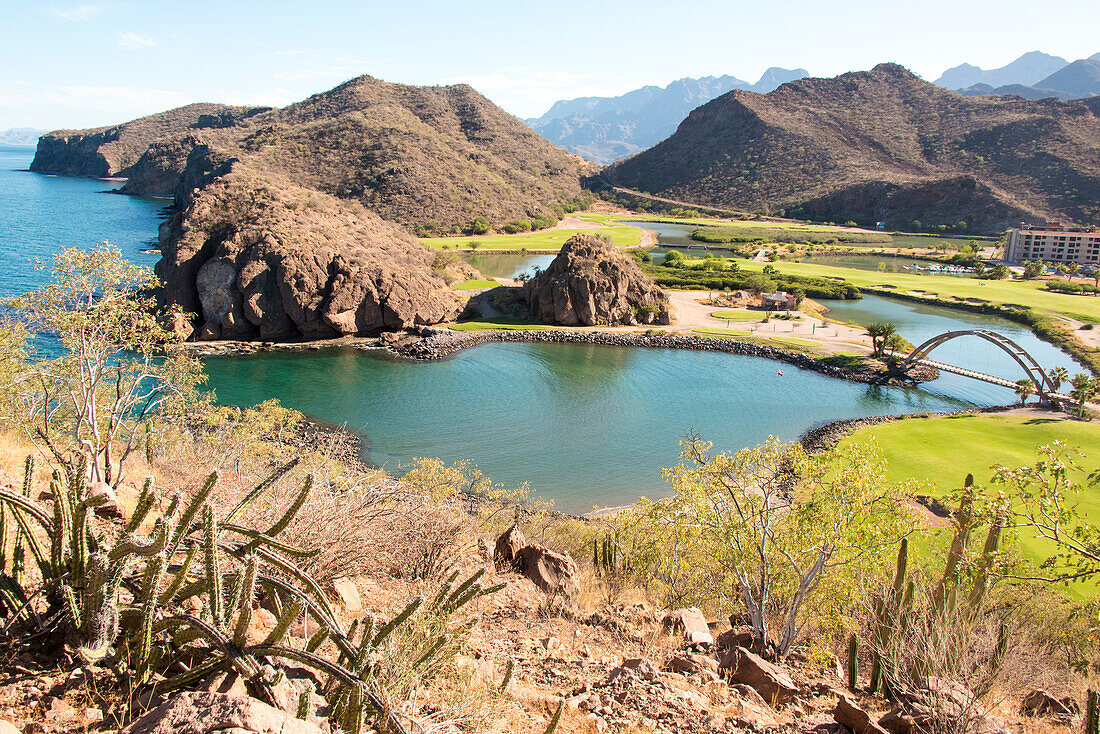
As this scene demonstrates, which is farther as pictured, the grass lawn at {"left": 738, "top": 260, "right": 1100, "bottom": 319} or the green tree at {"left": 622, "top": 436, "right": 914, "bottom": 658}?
the grass lawn at {"left": 738, "top": 260, "right": 1100, "bottom": 319}

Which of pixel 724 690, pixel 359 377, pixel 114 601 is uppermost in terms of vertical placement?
pixel 114 601

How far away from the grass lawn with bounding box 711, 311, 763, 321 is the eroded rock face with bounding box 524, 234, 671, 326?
16.8 ft

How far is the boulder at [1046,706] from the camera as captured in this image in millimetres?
7684

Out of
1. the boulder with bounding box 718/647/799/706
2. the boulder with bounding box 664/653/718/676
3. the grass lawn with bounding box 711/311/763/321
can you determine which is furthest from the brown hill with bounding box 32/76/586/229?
the boulder with bounding box 718/647/799/706

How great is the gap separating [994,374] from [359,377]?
46.1 meters

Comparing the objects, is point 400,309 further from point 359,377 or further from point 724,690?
point 724,690

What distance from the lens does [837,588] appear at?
1045 cm

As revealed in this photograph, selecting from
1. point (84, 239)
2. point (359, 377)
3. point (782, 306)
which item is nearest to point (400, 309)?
point (359, 377)

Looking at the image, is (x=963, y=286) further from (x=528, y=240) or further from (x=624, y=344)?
(x=528, y=240)

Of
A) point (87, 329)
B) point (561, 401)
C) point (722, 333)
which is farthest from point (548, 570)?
point (722, 333)

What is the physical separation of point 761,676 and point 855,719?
1281 millimetres

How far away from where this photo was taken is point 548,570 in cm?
1145

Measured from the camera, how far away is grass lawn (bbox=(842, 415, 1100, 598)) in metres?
27.2

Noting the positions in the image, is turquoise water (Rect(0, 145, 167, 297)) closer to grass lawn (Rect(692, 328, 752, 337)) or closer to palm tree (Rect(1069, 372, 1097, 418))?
grass lawn (Rect(692, 328, 752, 337))
